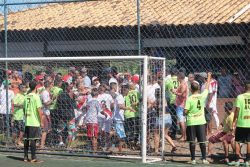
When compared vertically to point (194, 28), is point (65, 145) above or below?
below

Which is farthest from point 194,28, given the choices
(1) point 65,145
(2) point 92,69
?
(1) point 65,145

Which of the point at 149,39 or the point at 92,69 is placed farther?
the point at 149,39

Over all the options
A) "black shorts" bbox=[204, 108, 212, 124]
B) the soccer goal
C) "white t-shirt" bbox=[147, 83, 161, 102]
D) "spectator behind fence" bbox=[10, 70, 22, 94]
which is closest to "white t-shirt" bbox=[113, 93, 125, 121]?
the soccer goal

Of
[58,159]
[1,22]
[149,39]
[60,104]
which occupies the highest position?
[1,22]

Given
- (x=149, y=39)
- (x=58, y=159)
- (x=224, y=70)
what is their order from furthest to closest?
(x=149, y=39), (x=224, y=70), (x=58, y=159)

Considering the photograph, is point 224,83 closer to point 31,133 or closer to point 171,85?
point 171,85

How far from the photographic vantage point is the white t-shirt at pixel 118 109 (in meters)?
12.9

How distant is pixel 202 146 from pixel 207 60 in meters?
4.36

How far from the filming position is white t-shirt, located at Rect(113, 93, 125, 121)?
12.9 metres

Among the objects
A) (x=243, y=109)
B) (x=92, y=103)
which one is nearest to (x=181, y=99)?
(x=92, y=103)

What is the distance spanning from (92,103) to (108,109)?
0.36m

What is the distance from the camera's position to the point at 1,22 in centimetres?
2023

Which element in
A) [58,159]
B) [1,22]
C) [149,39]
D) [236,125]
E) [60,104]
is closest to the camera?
[236,125]

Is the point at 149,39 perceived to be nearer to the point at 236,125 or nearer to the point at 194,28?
the point at 194,28
